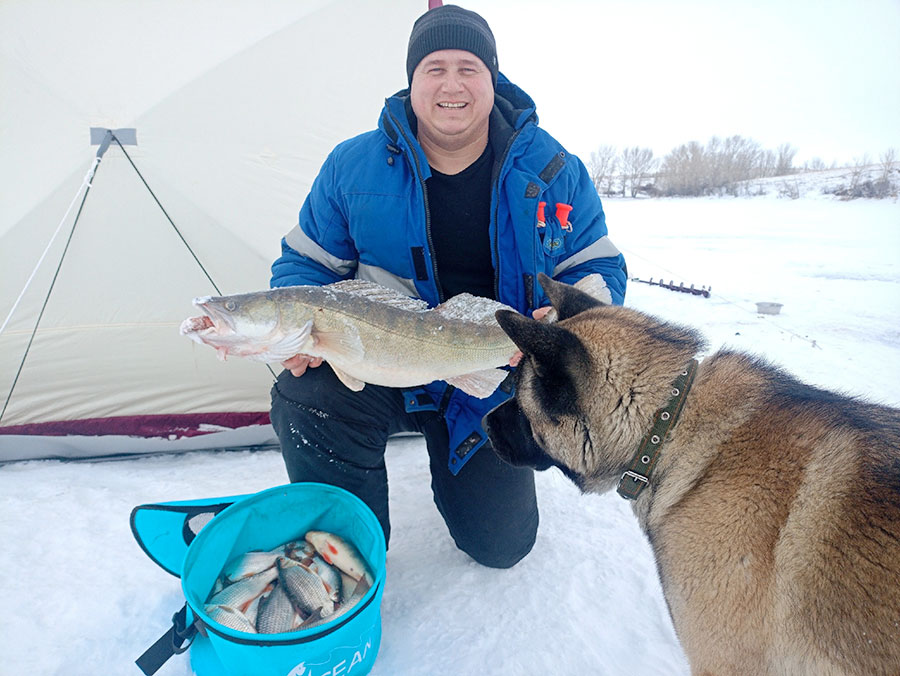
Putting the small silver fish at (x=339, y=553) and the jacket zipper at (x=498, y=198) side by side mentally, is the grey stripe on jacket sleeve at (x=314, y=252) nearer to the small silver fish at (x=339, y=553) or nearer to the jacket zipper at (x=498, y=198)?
the jacket zipper at (x=498, y=198)

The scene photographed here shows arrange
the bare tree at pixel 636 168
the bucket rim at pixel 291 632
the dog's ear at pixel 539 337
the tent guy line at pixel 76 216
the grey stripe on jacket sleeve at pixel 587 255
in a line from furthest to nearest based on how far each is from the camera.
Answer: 1. the bare tree at pixel 636 168
2. the tent guy line at pixel 76 216
3. the grey stripe on jacket sleeve at pixel 587 255
4. the bucket rim at pixel 291 632
5. the dog's ear at pixel 539 337

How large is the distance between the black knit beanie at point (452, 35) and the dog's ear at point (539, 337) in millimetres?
1986

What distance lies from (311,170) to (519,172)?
7.50 ft

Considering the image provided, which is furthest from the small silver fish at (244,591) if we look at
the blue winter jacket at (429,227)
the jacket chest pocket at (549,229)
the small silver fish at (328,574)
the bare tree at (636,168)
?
the bare tree at (636,168)

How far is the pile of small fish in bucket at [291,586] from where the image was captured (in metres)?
2.31

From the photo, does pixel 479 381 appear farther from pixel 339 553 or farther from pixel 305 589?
pixel 305 589

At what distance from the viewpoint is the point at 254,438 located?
4.10 meters

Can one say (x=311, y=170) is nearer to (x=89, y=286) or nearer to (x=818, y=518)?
(x=89, y=286)

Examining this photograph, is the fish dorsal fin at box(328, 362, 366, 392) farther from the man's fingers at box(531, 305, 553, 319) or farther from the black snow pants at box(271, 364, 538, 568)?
the man's fingers at box(531, 305, 553, 319)

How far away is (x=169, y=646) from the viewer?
214 centimetres

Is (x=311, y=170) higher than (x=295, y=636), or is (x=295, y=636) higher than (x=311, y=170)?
(x=311, y=170)

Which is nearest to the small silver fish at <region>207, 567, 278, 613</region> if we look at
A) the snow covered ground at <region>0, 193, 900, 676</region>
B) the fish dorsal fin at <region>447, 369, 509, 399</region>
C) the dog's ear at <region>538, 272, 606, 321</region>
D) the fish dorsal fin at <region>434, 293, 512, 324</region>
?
the snow covered ground at <region>0, 193, 900, 676</region>

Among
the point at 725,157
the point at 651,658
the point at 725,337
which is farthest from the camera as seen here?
the point at 725,157

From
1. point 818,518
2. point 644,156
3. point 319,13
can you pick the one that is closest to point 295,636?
point 818,518
